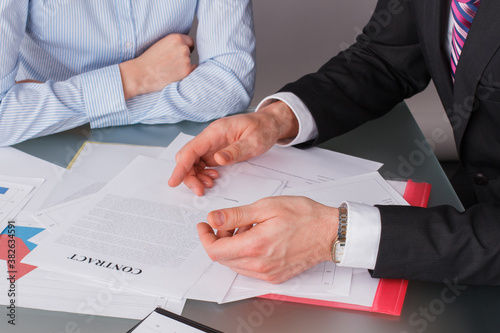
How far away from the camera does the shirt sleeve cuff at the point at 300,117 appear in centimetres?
116

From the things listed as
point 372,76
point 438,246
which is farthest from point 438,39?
point 438,246

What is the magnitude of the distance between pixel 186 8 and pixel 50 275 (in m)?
0.87

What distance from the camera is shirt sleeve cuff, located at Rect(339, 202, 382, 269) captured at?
32.2 inches

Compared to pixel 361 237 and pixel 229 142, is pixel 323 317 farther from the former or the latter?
pixel 229 142

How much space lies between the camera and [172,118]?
1.26 m

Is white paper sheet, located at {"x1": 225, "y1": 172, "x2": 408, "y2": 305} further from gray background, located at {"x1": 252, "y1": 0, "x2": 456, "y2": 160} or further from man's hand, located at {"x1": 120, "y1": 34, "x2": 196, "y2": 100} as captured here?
gray background, located at {"x1": 252, "y1": 0, "x2": 456, "y2": 160}

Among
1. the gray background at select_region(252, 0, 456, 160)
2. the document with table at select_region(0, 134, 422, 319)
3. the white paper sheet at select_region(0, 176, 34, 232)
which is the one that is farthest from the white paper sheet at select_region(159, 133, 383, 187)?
the gray background at select_region(252, 0, 456, 160)

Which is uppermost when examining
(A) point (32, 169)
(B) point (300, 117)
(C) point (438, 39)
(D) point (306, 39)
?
(C) point (438, 39)

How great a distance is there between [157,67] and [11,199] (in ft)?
1.62

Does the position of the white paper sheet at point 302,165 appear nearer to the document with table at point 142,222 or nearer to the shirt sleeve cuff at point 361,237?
the document with table at point 142,222

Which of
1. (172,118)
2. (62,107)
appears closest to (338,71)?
(172,118)

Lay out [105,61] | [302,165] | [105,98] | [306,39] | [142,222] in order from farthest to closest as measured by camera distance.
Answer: [306,39]
[105,61]
[105,98]
[302,165]
[142,222]

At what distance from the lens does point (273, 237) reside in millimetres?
810

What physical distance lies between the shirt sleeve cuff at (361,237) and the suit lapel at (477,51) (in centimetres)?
39
